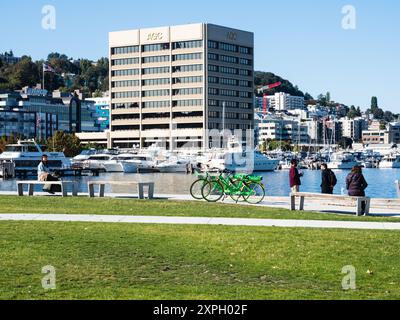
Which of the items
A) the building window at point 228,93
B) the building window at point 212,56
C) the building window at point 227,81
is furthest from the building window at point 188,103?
the building window at point 212,56

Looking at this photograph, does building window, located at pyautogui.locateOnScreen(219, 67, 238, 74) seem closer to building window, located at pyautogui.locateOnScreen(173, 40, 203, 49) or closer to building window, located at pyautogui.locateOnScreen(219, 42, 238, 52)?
building window, located at pyautogui.locateOnScreen(219, 42, 238, 52)

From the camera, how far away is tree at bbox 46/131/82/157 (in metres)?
147

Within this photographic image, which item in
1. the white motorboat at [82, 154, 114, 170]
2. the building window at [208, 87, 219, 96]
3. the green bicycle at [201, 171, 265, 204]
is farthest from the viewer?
the building window at [208, 87, 219, 96]

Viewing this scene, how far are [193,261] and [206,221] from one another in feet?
21.0

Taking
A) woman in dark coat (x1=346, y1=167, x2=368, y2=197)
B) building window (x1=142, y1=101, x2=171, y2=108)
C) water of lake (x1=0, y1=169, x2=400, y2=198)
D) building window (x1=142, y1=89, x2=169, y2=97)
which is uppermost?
building window (x1=142, y1=89, x2=169, y2=97)

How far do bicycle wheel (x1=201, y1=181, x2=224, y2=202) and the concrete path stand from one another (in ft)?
27.1

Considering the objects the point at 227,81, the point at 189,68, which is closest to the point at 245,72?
the point at 227,81

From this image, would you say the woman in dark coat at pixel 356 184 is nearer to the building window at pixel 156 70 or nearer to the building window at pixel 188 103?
the building window at pixel 188 103

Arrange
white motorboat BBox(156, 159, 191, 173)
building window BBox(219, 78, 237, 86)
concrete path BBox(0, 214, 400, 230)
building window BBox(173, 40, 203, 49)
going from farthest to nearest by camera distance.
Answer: building window BBox(219, 78, 237, 86) → building window BBox(173, 40, 203, 49) → white motorboat BBox(156, 159, 191, 173) → concrete path BBox(0, 214, 400, 230)

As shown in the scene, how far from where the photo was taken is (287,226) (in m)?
19.6

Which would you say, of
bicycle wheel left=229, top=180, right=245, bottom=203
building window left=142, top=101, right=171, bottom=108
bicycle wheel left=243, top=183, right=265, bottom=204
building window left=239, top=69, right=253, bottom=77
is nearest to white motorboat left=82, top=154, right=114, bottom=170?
building window left=142, top=101, right=171, bottom=108

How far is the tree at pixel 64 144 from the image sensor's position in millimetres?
147000

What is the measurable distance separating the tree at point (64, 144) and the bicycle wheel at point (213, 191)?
117362mm
